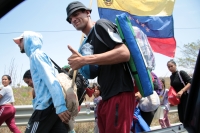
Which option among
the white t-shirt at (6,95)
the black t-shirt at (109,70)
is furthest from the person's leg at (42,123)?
the white t-shirt at (6,95)

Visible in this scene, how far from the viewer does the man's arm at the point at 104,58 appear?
A: 2.43m

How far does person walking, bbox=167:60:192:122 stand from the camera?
6.42 m

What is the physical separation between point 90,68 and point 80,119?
5630mm

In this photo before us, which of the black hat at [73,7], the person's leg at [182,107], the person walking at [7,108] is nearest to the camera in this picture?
the black hat at [73,7]

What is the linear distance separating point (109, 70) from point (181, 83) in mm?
4211

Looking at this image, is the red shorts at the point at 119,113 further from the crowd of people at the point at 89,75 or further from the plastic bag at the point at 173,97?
the plastic bag at the point at 173,97

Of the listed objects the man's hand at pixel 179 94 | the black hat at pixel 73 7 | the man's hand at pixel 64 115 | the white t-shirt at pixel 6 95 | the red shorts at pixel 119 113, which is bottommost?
the man's hand at pixel 179 94

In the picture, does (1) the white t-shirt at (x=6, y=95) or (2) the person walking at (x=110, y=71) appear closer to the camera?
(2) the person walking at (x=110, y=71)

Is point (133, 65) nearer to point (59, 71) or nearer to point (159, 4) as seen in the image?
point (59, 71)

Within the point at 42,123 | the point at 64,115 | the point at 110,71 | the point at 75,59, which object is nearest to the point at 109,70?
the point at 110,71

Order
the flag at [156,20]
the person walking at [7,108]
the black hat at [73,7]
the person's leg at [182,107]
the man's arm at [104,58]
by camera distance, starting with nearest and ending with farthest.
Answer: the man's arm at [104,58] → the black hat at [73,7] → the person's leg at [182,107] → the person walking at [7,108] → the flag at [156,20]

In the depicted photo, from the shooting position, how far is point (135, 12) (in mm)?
7250

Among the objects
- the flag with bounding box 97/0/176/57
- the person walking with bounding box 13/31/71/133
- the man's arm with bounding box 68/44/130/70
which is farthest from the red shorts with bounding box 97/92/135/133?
the flag with bounding box 97/0/176/57

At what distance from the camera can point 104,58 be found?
7.97 feet
